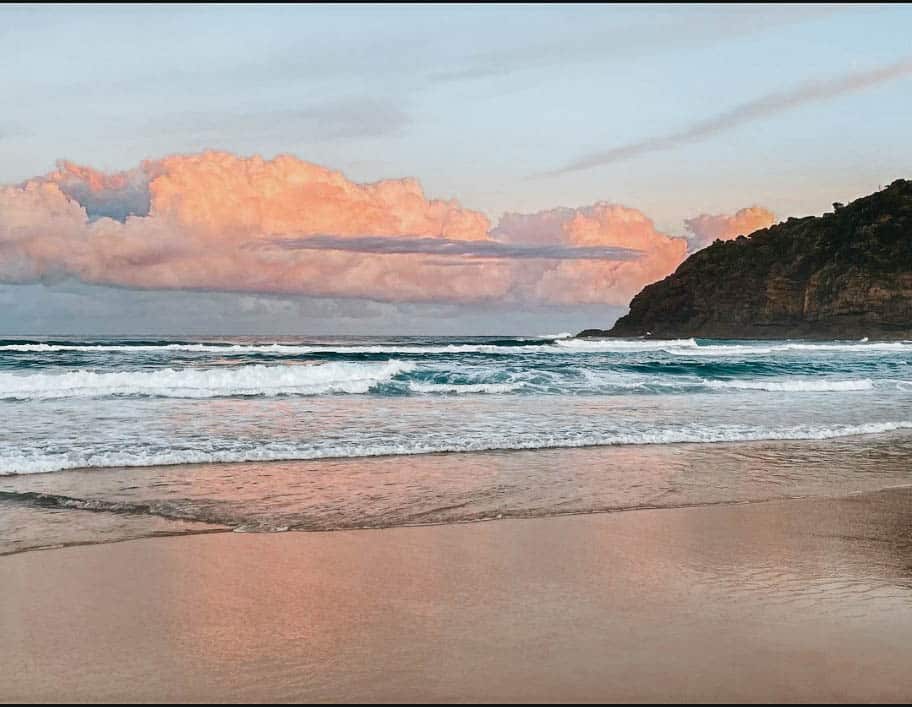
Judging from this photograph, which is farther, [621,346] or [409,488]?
[621,346]

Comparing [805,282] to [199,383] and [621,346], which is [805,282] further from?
[199,383]

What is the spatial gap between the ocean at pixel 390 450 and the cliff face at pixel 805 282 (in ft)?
197

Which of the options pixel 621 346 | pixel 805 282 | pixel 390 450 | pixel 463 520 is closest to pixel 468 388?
pixel 390 450

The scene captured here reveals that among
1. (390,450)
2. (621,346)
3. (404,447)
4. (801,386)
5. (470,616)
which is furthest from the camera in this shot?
(621,346)

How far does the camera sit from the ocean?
7285 millimetres

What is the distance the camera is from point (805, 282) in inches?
3297

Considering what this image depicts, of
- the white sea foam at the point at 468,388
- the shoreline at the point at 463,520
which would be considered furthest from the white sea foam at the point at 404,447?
the white sea foam at the point at 468,388

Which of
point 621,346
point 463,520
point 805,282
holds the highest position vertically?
point 805,282

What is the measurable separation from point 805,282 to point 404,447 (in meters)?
81.7

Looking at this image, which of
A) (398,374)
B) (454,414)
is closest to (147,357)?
(398,374)

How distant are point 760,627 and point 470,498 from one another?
3.76 meters

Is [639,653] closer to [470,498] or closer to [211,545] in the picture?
[211,545]

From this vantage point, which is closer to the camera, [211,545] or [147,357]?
[211,545]

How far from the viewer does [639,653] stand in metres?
3.87
